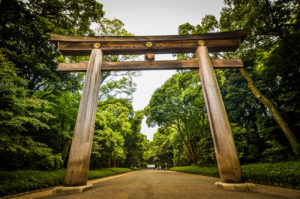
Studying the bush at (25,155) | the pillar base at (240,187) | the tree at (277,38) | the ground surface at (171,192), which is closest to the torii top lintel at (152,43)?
the bush at (25,155)

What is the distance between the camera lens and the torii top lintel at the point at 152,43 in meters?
4.03

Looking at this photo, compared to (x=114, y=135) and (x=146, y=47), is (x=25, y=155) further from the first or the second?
(x=114, y=135)

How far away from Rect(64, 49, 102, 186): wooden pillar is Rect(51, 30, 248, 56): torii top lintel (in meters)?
0.70

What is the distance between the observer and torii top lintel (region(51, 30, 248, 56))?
4.03 meters

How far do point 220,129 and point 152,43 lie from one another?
3.23m

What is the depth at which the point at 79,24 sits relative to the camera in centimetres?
671

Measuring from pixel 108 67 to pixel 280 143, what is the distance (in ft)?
36.9

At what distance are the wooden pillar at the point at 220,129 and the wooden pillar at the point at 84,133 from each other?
301 cm

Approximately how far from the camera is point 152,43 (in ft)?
13.7

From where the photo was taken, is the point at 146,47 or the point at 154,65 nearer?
the point at 154,65

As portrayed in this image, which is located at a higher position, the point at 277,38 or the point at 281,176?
the point at 277,38

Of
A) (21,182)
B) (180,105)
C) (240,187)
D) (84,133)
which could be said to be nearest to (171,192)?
(240,187)

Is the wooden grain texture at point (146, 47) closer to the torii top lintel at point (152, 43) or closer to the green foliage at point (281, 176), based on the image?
A: the torii top lintel at point (152, 43)

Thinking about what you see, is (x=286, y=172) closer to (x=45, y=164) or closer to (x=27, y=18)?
(x=45, y=164)
